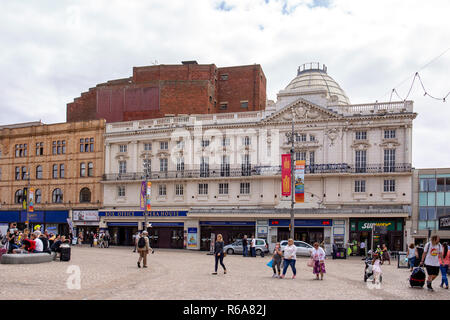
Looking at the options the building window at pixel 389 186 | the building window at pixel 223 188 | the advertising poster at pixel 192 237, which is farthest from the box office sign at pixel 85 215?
the building window at pixel 389 186

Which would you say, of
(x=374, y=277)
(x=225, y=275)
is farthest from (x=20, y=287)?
(x=374, y=277)

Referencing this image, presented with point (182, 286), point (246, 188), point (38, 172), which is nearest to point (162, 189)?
point (246, 188)

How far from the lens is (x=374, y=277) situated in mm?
17047

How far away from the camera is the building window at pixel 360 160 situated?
41750 millimetres

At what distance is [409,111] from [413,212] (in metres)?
8.22

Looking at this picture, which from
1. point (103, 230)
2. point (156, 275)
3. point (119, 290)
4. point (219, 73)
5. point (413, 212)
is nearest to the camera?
point (119, 290)

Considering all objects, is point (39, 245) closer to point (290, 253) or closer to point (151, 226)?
point (290, 253)

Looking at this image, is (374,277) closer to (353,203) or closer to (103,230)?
(353,203)

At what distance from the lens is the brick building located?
2108 inches

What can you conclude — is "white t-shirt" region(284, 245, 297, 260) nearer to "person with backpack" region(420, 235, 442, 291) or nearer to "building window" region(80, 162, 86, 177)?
"person with backpack" region(420, 235, 442, 291)

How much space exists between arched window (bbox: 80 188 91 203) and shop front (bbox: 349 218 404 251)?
87.1 feet

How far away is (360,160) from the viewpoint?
42062 mm

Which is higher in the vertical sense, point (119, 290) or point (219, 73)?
point (219, 73)

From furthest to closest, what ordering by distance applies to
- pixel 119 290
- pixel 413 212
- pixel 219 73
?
1. pixel 219 73
2. pixel 413 212
3. pixel 119 290
